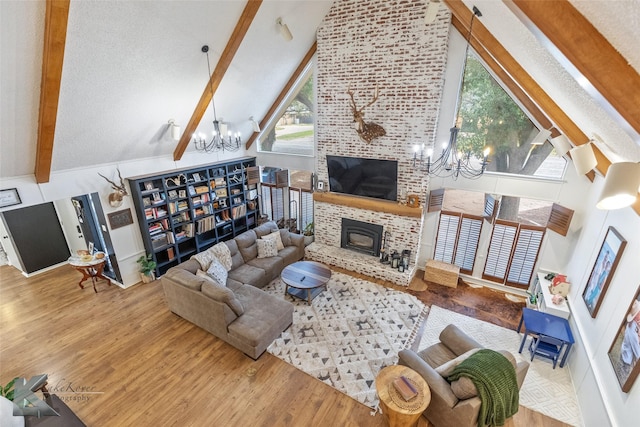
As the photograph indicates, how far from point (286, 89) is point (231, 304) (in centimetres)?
540

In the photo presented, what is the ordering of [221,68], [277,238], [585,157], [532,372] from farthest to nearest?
[277,238] < [221,68] < [532,372] < [585,157]

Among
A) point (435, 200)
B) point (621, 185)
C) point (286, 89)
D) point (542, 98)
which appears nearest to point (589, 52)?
point (621, 185)

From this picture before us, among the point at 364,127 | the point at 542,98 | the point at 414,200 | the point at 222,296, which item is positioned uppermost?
the point at 542,98

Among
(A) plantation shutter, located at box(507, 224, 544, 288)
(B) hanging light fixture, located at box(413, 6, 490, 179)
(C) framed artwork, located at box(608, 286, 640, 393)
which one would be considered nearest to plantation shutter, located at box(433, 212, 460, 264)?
(B) hanging light fixture, located at box(413, 6, 490, 179)

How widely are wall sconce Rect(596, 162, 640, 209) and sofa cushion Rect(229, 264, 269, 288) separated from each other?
5345mm

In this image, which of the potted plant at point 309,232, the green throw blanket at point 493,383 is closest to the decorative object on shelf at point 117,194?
the potted plant at point 309,232

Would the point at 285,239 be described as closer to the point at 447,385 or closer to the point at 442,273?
the point at 442,273

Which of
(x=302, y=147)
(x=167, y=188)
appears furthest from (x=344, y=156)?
(x=167, y=188)

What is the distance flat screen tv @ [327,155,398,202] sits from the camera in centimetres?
620

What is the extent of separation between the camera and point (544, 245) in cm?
560

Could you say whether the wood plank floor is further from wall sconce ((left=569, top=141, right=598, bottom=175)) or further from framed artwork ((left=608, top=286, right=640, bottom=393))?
wall sconce ((left=569, top=141, right=598, bottom=175))

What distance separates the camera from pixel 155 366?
170 inches

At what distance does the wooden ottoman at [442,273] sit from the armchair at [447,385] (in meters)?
2.43

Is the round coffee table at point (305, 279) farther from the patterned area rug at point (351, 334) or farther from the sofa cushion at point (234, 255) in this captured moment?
the sofa cushion at point (234, 255)
